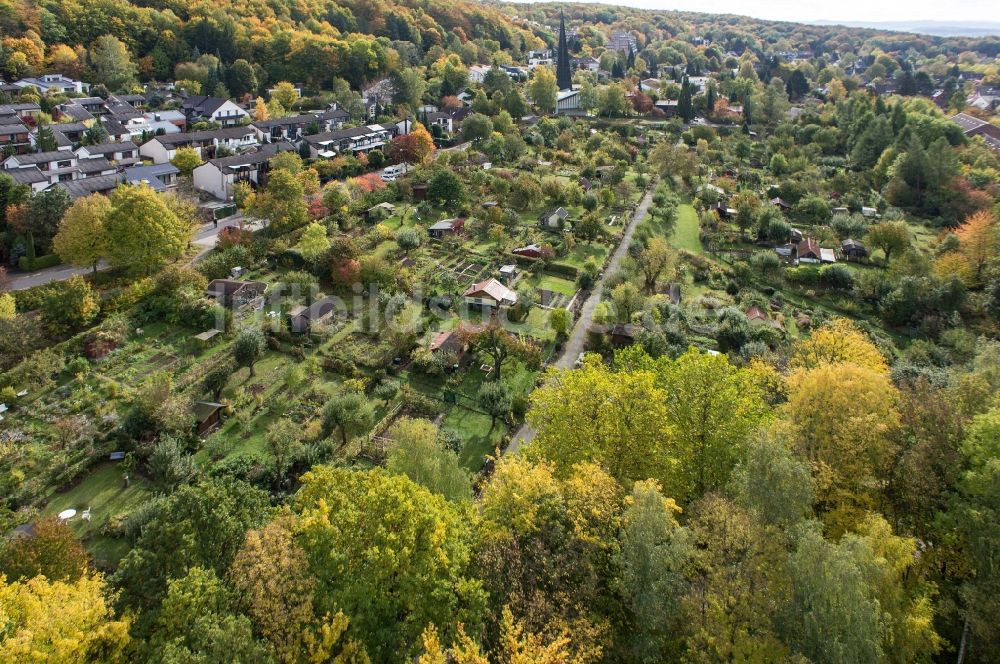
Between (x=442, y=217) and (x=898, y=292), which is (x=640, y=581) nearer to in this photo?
(x=898, y=292)

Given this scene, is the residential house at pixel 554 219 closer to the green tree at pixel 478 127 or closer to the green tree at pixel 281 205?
the green tree at pixel 281 205

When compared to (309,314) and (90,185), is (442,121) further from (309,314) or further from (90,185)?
(309,314)

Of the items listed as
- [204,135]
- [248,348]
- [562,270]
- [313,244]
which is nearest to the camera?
[248,348]

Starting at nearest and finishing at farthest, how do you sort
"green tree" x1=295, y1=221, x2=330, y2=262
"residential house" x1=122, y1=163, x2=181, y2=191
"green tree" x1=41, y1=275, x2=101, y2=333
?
"green tree" x1=41, y1=275, x2=101, y2=333 < "green tree" x1=295, y1=221, x2=330, y2=262 < "residential house" x1=122, y1=163, x2=181, y2=191

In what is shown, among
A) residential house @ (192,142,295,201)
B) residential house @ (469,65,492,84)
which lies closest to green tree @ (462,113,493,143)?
residential house @ (192,142,295,201)

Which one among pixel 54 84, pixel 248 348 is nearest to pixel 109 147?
pixel 54 84

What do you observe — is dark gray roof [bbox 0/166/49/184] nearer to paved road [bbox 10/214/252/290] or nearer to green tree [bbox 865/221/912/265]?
paved road [bbox 10/214/252/290]
